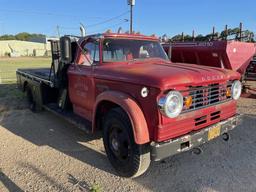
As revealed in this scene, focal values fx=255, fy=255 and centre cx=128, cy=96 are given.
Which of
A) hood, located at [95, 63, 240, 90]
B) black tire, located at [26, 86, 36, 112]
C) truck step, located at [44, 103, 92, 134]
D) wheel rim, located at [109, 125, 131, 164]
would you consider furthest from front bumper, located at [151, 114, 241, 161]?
black tire, located at [26, 86, 36, 112]

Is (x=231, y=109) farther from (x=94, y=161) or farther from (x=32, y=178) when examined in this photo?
(x=32, y=178)

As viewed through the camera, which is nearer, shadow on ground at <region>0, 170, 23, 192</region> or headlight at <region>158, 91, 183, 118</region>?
headlight at <region>158, 91, 183, 118</region>

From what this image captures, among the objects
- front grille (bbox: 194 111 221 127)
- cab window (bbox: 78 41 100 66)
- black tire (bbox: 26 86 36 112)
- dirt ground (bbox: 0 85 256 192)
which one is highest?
cab window (bbox: 78 41 100 66)

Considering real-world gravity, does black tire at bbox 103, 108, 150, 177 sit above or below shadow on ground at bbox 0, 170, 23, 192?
above

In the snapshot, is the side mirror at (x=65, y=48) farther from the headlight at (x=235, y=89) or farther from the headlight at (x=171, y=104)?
the headlight at (x=235, y=89)

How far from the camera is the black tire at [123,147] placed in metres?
3.45

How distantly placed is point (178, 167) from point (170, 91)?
1.50m

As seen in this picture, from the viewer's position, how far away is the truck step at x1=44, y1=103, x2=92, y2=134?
452 cm

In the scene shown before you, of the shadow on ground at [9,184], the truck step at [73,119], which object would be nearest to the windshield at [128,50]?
the truck step at [73,119]

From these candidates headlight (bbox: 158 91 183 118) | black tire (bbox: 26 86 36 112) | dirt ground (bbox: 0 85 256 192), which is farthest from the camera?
black tire (bbox: 26 86 36 112)

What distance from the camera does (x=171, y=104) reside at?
3166 mm

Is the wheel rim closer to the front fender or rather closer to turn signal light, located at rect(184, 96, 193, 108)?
the front fender

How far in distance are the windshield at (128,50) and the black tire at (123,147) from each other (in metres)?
1.09

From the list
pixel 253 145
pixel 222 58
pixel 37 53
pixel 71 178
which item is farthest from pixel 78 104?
pixel 37 53
